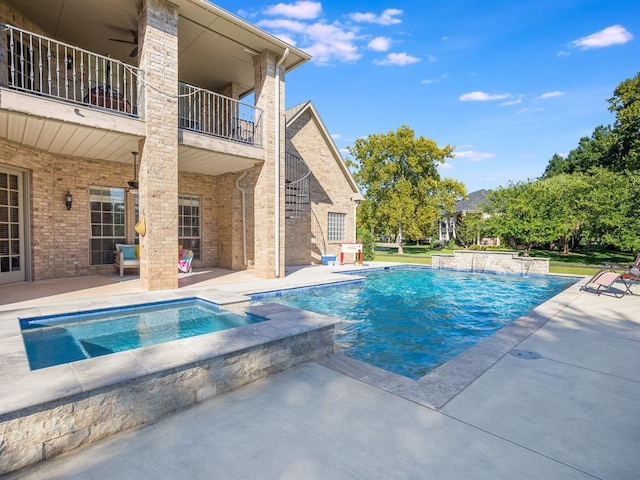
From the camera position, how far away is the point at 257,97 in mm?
10172

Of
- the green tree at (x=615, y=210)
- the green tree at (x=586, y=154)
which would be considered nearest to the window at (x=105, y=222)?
the green tree at (x=615, y=210)

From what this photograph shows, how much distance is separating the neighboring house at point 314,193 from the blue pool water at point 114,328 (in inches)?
292

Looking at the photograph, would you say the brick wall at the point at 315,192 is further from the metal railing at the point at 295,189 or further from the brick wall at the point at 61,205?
the brick wall at the point at 61,205

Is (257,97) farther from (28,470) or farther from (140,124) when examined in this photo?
(28,470)

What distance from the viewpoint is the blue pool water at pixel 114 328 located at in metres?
4.50

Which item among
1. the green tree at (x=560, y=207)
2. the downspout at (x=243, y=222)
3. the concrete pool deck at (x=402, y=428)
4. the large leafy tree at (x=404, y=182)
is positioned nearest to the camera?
the concrete pool deck at (x=402, y=428)

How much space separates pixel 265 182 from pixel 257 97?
8.81ft

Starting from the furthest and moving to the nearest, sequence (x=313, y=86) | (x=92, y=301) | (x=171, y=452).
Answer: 1. (x=313, y=86)
2. (x=92, y=301)
3. (x=171, y=452)

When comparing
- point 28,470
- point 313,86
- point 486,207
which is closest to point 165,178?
point 28,470

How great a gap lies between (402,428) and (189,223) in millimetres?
11440

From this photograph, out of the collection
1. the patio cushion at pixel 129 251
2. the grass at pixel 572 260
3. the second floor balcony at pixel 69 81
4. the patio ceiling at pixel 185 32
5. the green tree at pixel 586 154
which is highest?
the green tree at pixel 586 154

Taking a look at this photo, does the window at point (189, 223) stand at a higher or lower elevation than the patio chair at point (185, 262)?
higher

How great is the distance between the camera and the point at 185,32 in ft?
28.3

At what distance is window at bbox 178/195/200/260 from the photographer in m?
12.1
